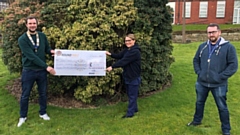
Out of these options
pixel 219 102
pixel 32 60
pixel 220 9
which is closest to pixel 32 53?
pixel 32 60

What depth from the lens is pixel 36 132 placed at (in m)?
4.22

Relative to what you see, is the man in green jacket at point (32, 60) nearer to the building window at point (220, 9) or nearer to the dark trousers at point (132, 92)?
the dark trousers at point (132, 92)

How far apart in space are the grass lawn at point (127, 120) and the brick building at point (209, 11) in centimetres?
2598

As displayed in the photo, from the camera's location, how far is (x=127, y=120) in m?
4.64

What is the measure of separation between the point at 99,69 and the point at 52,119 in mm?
1289

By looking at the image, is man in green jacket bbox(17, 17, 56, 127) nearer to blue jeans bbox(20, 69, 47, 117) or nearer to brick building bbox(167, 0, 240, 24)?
A: blue jeans bbox(20, 69, 47, 117)

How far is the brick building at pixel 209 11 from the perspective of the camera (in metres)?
29.8

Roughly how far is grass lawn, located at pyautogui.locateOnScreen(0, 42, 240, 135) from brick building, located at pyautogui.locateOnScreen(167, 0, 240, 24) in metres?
26.0

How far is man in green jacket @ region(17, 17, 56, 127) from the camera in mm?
4133

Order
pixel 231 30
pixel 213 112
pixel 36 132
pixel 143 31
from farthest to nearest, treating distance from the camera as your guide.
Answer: pixel 231 30 < pixel 143 31 < pixel 213 112 < pixel 36 132

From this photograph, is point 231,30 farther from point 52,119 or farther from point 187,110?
point 52,119

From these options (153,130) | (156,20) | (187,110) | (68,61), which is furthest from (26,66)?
(187,110)

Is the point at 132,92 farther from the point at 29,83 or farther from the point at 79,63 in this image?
the point at 29,83

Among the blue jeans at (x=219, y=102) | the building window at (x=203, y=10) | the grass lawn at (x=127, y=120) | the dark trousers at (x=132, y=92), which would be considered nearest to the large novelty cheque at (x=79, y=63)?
the dark trousers at (x=132, y=92)
